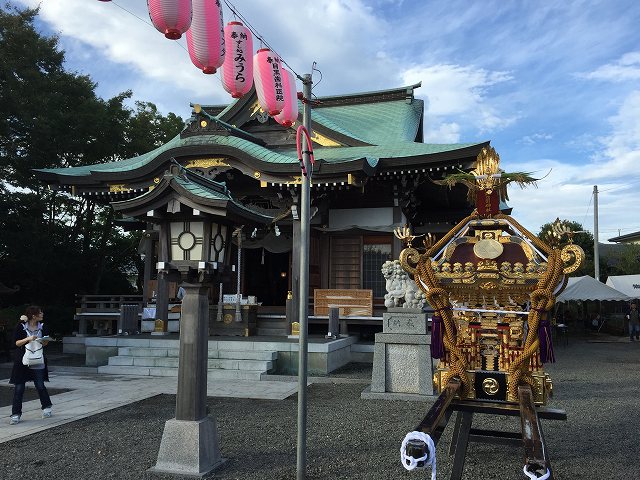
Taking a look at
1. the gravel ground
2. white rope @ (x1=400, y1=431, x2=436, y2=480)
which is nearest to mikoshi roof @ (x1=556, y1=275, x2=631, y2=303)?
the gravel ground

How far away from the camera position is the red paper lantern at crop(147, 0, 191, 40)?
18.5 ft

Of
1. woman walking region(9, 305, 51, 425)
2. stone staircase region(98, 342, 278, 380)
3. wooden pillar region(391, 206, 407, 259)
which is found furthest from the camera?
wooden pillar region(391, 206, 407, 259)

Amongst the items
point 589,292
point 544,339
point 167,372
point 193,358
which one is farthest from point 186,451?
point 589,292

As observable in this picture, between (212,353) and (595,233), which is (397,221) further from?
(595,233)

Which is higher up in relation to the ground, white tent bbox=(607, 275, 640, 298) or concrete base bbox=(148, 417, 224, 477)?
white tent bbox=(607, 275, 640, 298)

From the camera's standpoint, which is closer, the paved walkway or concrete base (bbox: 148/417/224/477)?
concrete base (bbox: 148/417/224/477)

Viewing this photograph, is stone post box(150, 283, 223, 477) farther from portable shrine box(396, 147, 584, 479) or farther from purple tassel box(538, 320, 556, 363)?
purple tassel box(538, 320, 556, 363)

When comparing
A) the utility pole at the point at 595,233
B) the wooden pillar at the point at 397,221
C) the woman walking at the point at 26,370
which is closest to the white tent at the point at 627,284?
the utility pole at the point at 595,233

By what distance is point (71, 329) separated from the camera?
60.8ft

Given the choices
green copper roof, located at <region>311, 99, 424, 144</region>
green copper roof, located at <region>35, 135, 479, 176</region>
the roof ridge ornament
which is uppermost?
green copper roof, located at <region>311, 99, 424, 144</region>

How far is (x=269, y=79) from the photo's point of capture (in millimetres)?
7328

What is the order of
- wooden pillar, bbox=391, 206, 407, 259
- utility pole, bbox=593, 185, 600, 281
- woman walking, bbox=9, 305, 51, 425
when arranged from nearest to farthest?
woman walking, bbox=9, 305, 51, 425 → wooden pillar, bbox=391, 206, 407, 259 → utility pole, bbox=593, 185, 600, 281

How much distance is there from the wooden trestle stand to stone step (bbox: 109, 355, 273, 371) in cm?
631

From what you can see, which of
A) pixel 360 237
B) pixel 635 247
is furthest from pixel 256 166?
pixel 635 247
